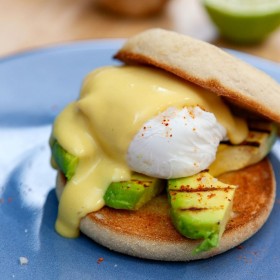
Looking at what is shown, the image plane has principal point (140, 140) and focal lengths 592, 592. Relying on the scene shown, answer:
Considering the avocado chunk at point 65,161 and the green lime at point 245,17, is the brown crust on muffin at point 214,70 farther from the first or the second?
the green lime at point 245,17

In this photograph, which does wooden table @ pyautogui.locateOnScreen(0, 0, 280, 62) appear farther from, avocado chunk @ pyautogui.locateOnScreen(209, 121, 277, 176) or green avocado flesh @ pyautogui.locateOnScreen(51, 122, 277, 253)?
green avocado flesh @ pyautogui.locateOnScreen(51, 122, 277, 253)

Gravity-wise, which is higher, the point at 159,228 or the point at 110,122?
the point at 110,122

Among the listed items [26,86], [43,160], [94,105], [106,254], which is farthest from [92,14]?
[106,254]

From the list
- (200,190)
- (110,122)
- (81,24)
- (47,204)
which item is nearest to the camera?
(200,190)

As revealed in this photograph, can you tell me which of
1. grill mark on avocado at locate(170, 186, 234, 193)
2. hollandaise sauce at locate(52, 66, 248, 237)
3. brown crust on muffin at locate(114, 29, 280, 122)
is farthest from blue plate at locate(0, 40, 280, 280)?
brown crust on muffin at locate(114, 29, 280, 122)

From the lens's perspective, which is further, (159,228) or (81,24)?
(81,24)

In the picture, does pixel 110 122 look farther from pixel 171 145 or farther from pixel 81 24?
pixel 81 24

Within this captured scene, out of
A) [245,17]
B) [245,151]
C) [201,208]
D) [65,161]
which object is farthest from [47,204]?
[245,17]

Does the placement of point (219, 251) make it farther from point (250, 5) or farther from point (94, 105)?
point (250, 5)
